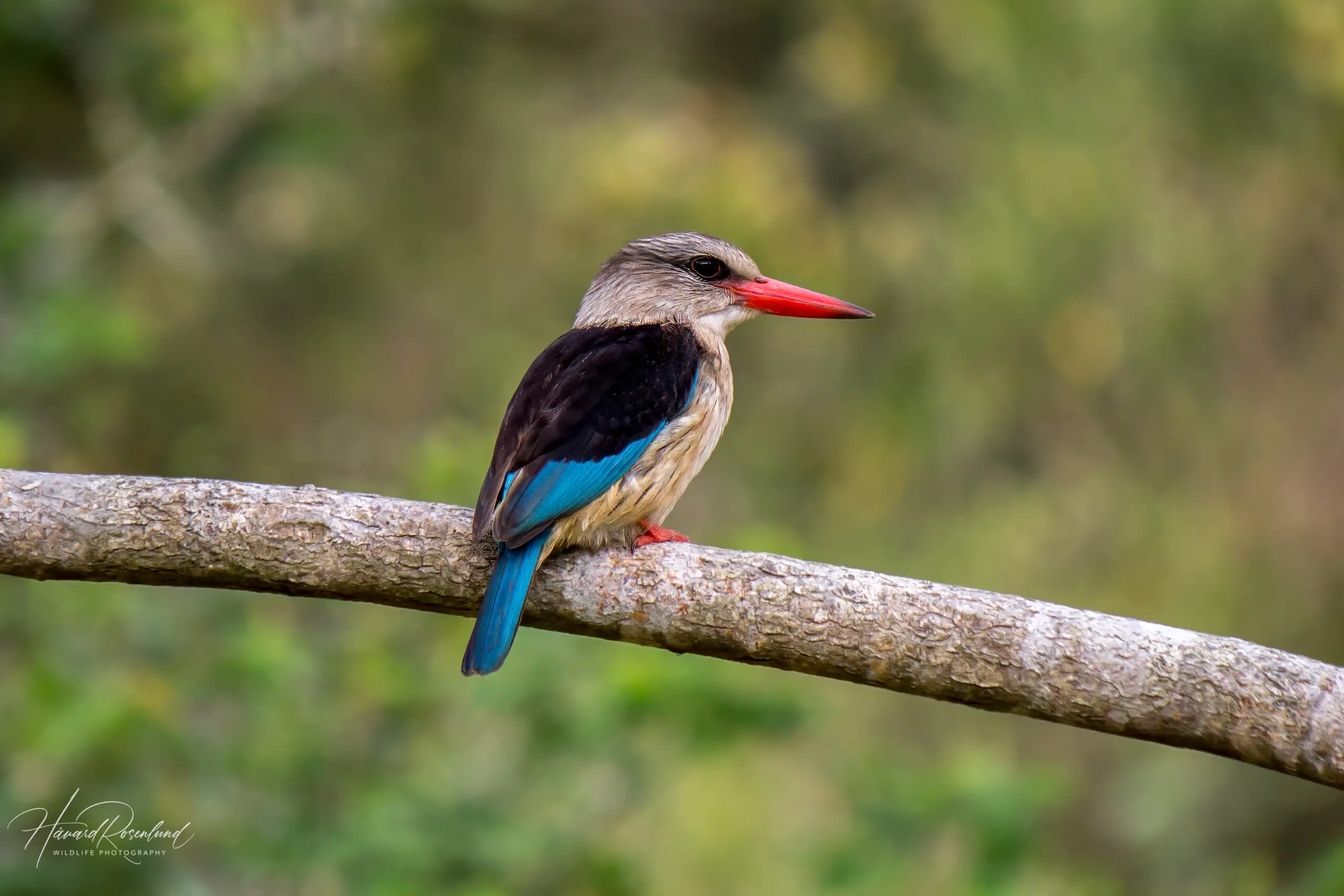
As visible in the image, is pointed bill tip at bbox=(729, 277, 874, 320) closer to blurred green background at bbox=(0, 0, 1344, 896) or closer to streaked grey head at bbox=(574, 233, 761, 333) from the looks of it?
streaked grey head at bbox=(574, 233, 761, 333)

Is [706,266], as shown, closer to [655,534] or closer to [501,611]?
[655,534]

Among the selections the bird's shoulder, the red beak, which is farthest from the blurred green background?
the bird's shoulder

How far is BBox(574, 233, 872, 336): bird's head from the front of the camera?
11.7ft

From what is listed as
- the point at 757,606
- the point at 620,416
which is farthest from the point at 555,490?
the point at 757,606

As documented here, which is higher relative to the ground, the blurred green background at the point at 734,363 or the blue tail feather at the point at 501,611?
the blue tail feather at the point at 501,611

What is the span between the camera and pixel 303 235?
7020mm

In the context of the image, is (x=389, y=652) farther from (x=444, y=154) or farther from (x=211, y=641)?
(x=444, y=154)

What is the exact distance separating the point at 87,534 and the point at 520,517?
2.32 feet

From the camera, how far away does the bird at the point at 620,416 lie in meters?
2.55

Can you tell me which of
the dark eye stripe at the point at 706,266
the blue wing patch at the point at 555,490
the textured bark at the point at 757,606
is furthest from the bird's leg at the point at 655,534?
the dark eye stripe at the point at 706,266

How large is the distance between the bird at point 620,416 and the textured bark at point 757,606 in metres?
0.12

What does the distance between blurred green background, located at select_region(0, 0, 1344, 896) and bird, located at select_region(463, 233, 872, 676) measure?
0.71m

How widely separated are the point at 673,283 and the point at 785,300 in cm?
27

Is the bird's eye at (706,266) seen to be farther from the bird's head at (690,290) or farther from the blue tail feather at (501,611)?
the blue tail feather at (501,611)
